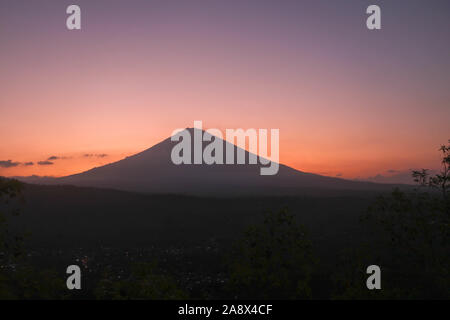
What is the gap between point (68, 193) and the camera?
83.1 m

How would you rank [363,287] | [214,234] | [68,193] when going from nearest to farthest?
1. [363,287]
2. [214,234]
3. [68,193]

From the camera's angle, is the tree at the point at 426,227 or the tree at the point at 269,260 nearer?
the tree at the point at 269,260

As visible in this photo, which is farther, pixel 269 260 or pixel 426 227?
pixel 426 227

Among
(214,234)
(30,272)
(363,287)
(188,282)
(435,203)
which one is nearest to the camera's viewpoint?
(30,272)

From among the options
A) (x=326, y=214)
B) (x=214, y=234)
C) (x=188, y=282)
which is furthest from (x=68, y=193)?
(x=188, y=282)

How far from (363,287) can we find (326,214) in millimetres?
54757

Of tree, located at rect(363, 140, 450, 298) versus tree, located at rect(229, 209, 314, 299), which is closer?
tree, located at rect(229, 209, 314, 299)

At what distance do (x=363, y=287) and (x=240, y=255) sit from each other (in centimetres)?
513

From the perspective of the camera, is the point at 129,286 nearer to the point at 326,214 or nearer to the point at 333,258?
the point at 333,258

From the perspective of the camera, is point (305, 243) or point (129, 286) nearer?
point (129, 286)
